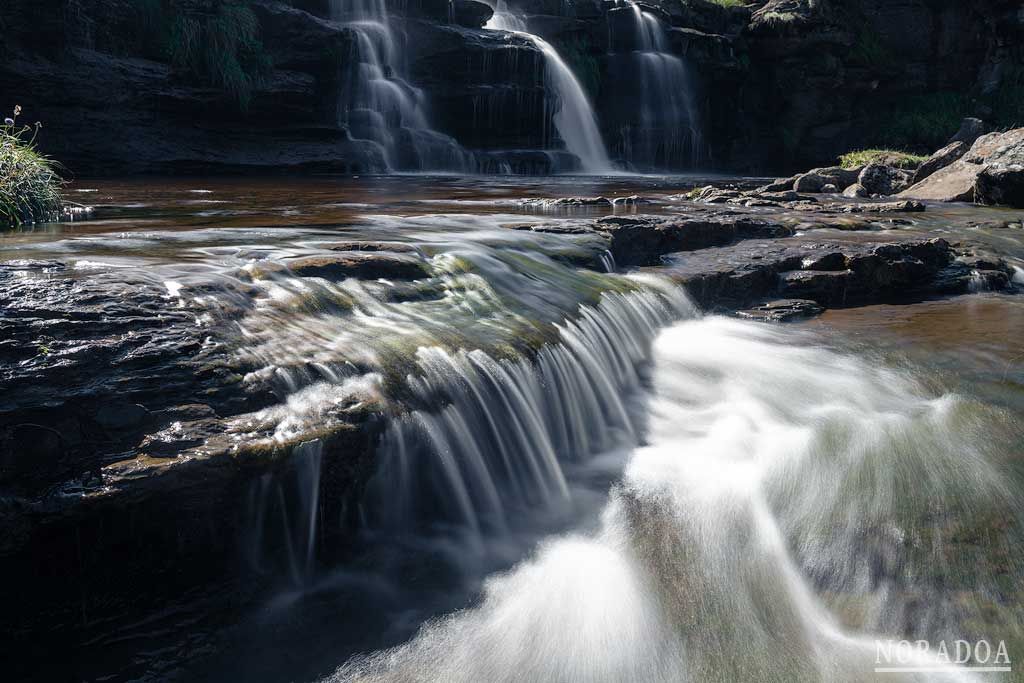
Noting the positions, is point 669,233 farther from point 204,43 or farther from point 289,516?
point 204,43

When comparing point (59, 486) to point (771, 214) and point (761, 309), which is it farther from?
point (771, 214)

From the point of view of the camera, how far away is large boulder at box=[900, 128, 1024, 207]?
12.9 metres

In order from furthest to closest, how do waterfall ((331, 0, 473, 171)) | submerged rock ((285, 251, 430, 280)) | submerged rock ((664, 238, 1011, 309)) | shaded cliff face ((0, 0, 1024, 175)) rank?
1. waterfall ((331, 0, 473, 171))
2. shaded cliff face ((0, 0, 1024, 175))
3. submerged rock ((664, 238, 1011, 309))
4. submerged rock ((285, 251, 430, 280))

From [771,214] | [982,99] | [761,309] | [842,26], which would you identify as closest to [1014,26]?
[982,99]

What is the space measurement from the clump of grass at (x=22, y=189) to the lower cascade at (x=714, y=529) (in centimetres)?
455

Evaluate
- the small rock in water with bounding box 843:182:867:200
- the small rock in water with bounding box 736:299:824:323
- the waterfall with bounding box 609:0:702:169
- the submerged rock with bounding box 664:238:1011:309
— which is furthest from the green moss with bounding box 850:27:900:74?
the small rock in water with bounding box 736:299:824:323

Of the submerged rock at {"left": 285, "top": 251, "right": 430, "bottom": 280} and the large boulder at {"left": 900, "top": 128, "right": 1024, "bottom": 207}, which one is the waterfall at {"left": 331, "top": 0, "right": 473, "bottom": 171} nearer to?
the large boulder at {"left": 900, "top": 128, "right": 1024, "bottom": 207}

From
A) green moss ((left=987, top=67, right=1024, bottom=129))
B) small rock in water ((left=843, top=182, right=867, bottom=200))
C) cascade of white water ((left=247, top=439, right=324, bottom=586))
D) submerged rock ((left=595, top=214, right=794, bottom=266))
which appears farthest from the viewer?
green moss ((left=987, top=67, right=1024, bottom=129))

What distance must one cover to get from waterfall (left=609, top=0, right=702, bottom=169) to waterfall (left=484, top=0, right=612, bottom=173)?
1.19 m

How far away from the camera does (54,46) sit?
612 inches

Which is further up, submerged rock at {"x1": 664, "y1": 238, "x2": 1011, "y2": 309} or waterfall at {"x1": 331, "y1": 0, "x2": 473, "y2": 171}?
waterfall at {"x1": 331, "y1": 0, "x2": 473, "y2": 171}

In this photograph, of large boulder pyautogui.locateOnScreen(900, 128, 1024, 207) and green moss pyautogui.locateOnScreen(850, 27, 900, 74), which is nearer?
large boulder pyautogui.locateOnScreen(900, 128, 1024, 207)

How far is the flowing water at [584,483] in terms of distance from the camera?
2.87 metres

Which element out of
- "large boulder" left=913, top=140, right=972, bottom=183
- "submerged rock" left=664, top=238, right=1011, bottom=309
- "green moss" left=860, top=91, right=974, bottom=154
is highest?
"green moss" left=860, top=91, right=974, bottom=154
